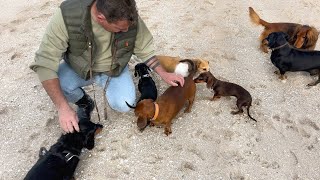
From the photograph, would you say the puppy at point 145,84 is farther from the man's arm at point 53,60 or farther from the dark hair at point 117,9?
the dark hair at point 117,9

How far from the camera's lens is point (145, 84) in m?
4.40

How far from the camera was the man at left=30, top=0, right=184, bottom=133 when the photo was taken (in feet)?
10.5

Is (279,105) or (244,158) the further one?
(279,105)

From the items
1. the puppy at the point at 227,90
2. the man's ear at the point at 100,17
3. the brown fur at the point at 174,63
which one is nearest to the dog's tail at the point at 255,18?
the brown fur at the point at 174,63

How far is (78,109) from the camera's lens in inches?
165

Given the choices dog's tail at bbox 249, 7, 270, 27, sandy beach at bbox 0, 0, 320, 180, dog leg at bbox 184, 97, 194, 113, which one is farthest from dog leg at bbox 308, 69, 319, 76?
dog leg at bbox 184, 97, 194, 113

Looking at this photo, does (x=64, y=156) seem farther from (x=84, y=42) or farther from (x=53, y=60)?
(x=84, y=42)

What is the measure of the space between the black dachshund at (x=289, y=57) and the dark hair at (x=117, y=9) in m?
2.50

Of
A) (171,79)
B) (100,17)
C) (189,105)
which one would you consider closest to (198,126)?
(189,105)

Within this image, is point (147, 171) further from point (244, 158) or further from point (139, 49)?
point (139, 49)

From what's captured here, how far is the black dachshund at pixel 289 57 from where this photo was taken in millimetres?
4738

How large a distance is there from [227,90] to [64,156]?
2.04 metres

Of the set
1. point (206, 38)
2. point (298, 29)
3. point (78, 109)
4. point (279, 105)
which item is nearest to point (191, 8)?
point (206, 38)

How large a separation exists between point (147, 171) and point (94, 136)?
684 mm
